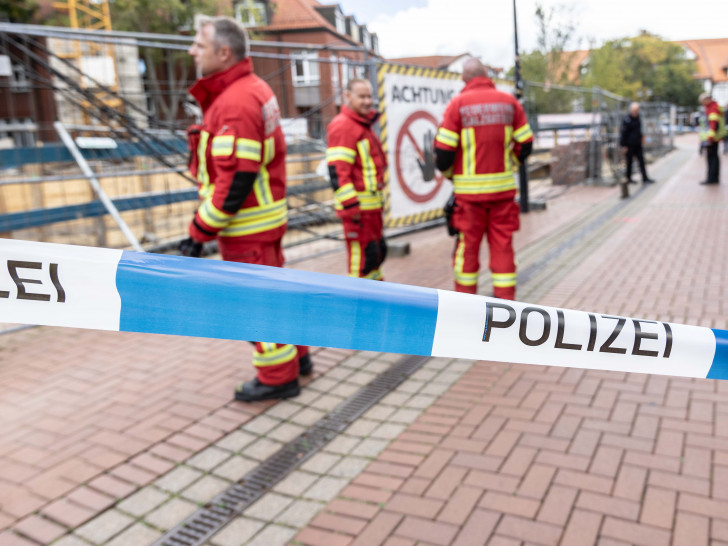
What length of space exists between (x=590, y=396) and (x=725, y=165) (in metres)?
20.1

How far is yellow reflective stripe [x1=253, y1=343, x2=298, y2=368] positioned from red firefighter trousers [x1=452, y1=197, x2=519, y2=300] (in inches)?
67.2

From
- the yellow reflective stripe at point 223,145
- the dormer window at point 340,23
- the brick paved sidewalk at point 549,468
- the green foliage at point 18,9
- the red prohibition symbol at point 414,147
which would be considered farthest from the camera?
the green foliage at point 18,9

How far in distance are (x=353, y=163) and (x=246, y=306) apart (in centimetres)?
359

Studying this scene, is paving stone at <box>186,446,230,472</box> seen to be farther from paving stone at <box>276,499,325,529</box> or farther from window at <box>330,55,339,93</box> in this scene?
window at <box>330,55,339,93</box>

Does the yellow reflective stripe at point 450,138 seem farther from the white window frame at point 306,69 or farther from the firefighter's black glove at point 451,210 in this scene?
the white window frame at point 306,69

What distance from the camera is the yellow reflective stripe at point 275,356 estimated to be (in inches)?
150

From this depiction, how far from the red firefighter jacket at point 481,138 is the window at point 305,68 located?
344 centimetres

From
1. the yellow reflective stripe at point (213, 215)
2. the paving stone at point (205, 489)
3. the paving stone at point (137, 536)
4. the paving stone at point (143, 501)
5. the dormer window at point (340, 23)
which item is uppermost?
the dormer window at point (340, 23)

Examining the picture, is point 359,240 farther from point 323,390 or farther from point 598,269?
point 598,269

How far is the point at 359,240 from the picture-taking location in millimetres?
5117

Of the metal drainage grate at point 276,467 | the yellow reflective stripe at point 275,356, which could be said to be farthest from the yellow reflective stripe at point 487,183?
the yellow reflective stripe at point 275,356

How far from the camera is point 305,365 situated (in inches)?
170

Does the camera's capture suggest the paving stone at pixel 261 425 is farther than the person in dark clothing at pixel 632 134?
No

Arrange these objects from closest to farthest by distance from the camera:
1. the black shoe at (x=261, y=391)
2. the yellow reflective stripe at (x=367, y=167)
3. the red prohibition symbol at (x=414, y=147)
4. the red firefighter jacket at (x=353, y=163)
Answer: the black shoe at (x=261, y=391), the red firefighter jacket at (x=353, y=163), the yellow reflective stripe at (x=367, y=167), the red prohibition symbol at (x=414, y=147)
